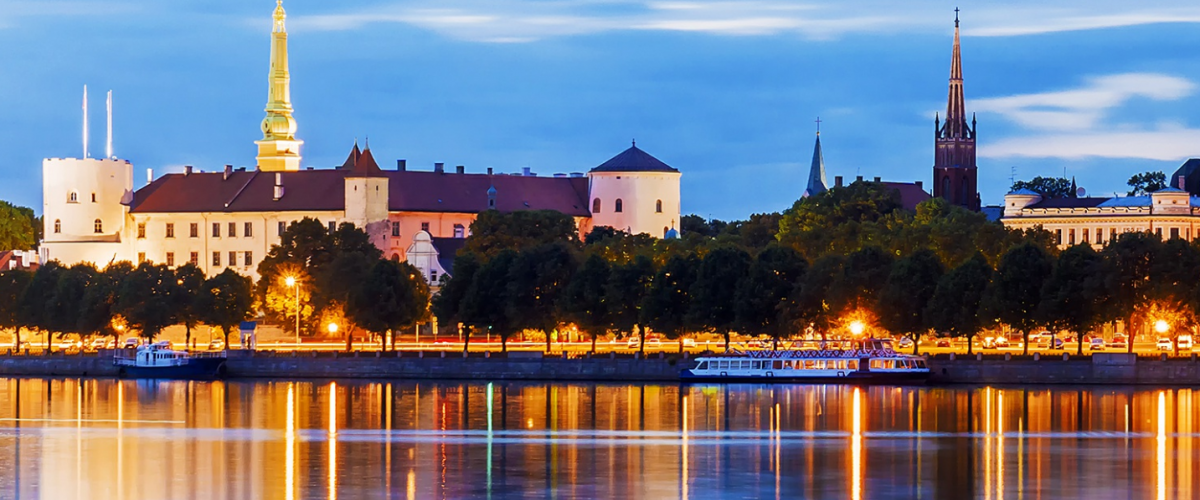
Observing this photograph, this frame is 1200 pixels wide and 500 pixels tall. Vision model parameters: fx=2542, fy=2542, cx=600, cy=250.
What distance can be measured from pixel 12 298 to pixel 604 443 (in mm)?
67545

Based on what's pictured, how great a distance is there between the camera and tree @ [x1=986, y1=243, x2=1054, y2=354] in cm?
9938

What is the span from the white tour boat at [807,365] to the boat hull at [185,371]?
70.2 feet

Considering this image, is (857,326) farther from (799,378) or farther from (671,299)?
(671,299)

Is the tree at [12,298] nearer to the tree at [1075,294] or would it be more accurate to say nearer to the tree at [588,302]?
the tree at [588,302]

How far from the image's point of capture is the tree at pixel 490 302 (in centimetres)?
11000

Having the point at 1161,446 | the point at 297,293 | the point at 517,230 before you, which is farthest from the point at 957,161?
the point at 1161,446

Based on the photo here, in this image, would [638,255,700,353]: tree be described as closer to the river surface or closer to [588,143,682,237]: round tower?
the river surface

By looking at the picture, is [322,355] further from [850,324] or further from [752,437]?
[752,437]

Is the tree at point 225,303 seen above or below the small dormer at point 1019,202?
below

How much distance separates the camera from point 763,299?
105m

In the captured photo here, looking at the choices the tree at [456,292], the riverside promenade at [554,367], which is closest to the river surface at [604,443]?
the riverside promenade at [554,367]

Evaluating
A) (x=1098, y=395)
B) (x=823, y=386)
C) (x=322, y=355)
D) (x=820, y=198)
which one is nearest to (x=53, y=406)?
(x=322, y=355)

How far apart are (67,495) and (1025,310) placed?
173 feet

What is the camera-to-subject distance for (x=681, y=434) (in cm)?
7156
